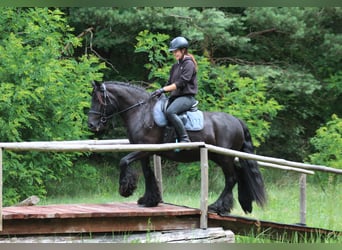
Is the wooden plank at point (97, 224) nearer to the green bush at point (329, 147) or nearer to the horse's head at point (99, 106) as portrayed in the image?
the horse's head at point (99, 106)

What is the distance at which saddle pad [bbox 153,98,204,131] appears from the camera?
970 cm

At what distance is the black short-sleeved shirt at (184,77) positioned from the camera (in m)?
9.45

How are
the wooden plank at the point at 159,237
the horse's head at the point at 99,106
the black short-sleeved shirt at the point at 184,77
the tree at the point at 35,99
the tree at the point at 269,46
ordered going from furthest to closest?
the tree at the point at 269,46 → the tree at the point at 35,99 → the horse's head at the point at 99,106 → the black short-sleeved shirt at the point at 184,77 → the wooden plank at the point at 159,237

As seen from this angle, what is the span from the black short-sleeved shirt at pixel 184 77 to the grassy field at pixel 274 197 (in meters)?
2.19

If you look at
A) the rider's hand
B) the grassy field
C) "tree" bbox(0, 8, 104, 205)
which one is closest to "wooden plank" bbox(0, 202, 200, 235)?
the rider's hand

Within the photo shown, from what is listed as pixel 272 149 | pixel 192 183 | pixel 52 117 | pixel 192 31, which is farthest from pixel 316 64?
pixel 52 117

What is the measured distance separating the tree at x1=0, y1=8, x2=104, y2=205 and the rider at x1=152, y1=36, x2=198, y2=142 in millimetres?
4663

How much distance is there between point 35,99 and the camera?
45.7 ft

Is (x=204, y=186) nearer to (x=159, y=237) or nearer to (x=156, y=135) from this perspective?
(x=159, y=237)

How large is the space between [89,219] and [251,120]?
7251 mm

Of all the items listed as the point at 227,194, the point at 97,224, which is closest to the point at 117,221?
the point at 97,224

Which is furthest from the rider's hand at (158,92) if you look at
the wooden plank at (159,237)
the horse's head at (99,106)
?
the wooden plank at (159,237)

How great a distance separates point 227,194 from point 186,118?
1078 mm

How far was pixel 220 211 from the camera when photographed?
9469 millimetres
